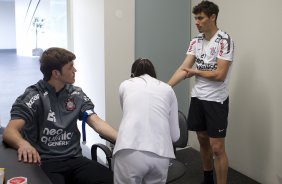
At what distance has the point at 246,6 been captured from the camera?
2.94 meters

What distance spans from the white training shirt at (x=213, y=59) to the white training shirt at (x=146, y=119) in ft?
2.70

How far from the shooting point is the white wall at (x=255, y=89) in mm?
2701

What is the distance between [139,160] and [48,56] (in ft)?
2.51

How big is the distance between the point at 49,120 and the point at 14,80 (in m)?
5.55

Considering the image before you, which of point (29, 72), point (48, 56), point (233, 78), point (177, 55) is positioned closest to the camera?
point (48, 56)

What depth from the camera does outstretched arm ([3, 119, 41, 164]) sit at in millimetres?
1477

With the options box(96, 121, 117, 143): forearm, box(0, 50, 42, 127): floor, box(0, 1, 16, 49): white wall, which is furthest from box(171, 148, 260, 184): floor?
box(0, 1, 16, 49): white wall

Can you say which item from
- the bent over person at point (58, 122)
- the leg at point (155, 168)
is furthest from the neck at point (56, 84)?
the leg at point (155, 168)

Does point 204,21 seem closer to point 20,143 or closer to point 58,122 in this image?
point 58,122

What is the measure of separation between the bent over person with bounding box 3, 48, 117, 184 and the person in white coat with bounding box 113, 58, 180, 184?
0.46 ft

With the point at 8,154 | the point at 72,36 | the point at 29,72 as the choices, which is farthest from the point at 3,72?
the point at 8,154

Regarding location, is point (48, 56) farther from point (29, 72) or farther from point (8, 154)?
point (29, 72)

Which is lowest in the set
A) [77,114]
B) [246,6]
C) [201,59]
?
[77,114]

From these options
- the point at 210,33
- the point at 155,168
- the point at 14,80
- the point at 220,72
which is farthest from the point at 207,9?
the point at 14,80
